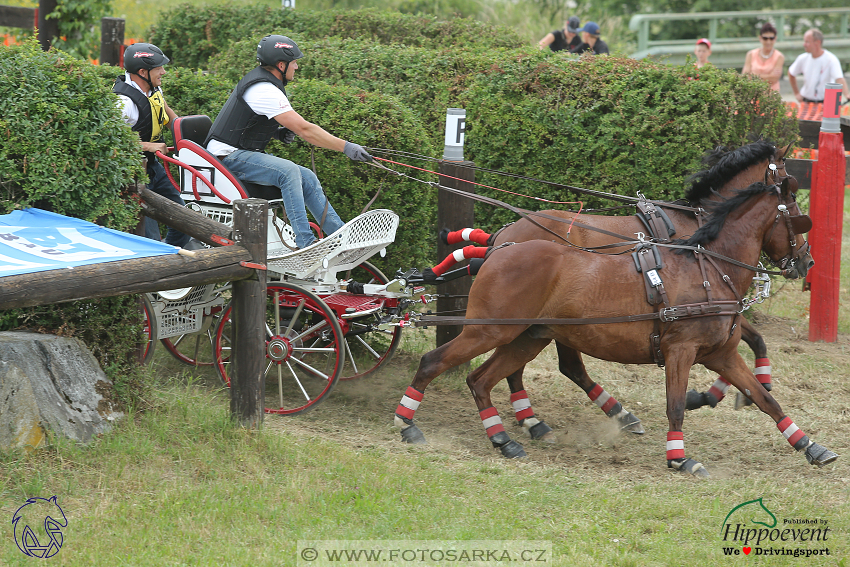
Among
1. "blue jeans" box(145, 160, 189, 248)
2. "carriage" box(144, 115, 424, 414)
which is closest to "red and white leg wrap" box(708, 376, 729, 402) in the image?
"carriage" box(144, 115, 424, 414)

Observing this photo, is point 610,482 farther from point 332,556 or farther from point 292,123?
point 292,123

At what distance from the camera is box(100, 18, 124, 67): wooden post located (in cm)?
1157

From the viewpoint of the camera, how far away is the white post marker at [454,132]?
21.2ft

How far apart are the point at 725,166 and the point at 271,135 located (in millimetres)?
3195

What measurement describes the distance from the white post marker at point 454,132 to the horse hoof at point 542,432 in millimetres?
2052

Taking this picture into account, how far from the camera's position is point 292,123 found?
5969 millimetres

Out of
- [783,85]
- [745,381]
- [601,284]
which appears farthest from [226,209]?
[783,85]

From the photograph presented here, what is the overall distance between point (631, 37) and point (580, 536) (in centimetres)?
2239

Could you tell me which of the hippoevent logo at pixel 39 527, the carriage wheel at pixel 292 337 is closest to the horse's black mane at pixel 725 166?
the carriage wheel at pixel 292 337

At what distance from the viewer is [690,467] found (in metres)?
5.32

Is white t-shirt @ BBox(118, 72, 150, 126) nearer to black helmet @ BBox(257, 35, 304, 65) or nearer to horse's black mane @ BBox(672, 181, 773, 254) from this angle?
black helmet @ BBox(257, 35, 304, 65)

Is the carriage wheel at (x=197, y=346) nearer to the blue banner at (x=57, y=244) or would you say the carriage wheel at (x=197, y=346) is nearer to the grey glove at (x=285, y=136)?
the grey glove at (x=285, y=136)

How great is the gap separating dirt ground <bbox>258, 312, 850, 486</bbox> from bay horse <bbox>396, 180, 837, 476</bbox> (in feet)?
0.93

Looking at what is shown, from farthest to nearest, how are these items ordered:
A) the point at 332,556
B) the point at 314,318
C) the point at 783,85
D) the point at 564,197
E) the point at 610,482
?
the point at 783,85, the point at 564,197, the point at 314,318, the point at 610,482, the point at 332,556
